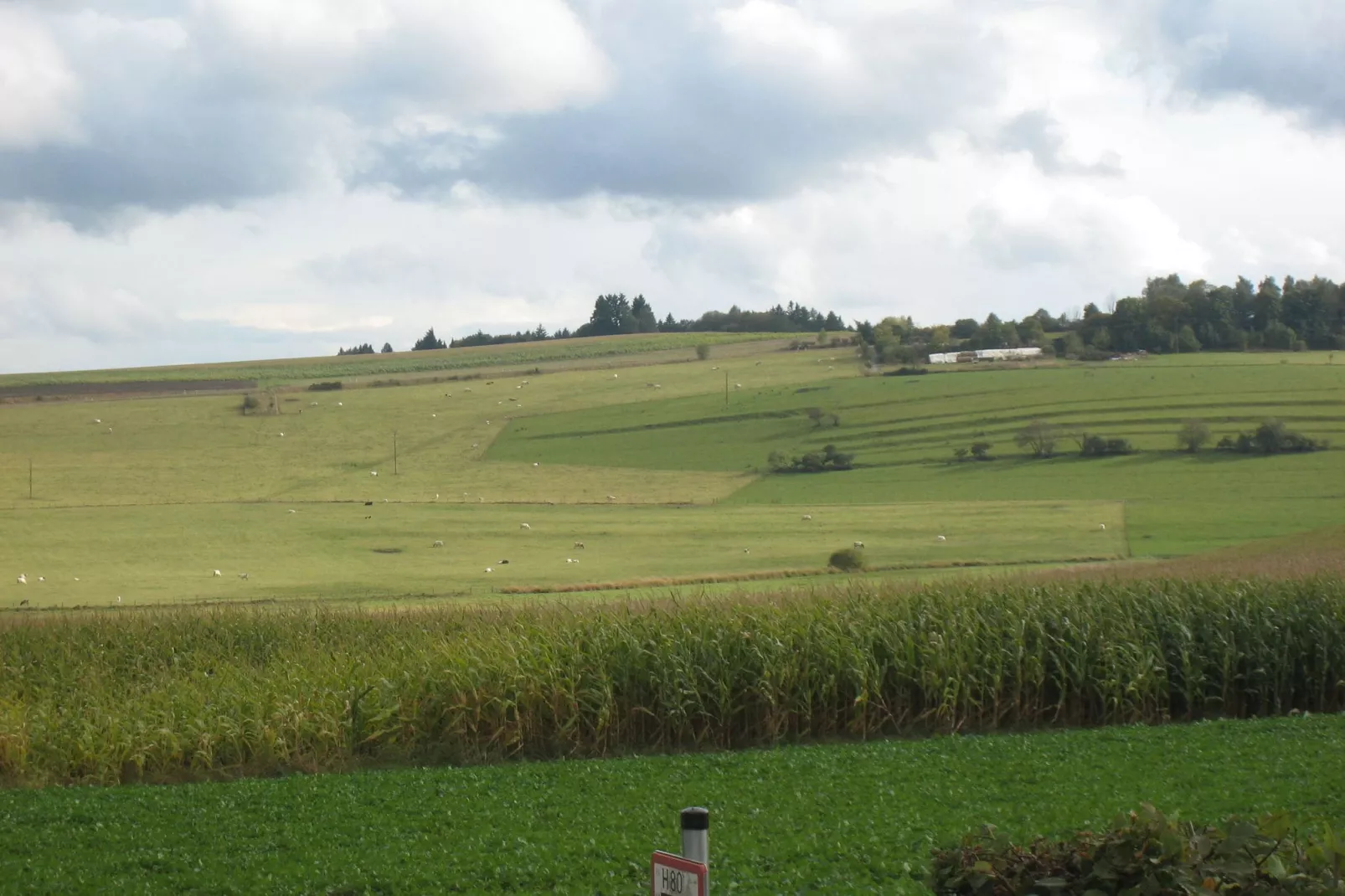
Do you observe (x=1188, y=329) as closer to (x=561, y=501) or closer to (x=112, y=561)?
(x=561, y=501)

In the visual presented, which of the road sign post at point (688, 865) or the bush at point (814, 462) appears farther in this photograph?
the bush at point (814, 462)

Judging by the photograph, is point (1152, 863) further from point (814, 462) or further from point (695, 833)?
point (814, 462)

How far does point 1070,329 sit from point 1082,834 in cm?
9144

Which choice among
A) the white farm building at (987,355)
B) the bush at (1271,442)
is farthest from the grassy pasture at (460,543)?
the white farm building at (987,355)

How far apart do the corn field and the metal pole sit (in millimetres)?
9547

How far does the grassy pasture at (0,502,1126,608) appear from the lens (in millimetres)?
36562

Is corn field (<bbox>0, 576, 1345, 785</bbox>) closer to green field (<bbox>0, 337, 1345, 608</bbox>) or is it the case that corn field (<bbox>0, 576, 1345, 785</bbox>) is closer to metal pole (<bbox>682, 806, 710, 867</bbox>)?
metal pole (<bbox>682, 806, 710, 867</bbox>)

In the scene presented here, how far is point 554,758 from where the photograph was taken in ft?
44.8

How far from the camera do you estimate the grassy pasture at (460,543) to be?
36562 millimetres

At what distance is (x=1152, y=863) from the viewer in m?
5.25

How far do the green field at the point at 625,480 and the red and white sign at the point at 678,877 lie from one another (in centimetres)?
3056

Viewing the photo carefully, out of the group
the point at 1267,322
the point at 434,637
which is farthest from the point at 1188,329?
the point at 434,637

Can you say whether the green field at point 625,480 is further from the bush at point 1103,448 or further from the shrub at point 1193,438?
the bush at point 1103,448

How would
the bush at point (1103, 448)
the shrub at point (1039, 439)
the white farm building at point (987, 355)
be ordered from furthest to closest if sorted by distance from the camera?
the white farm building at point (987, 355)
the shrub at point (1039, 439)
the bush at point (1103, 448)
